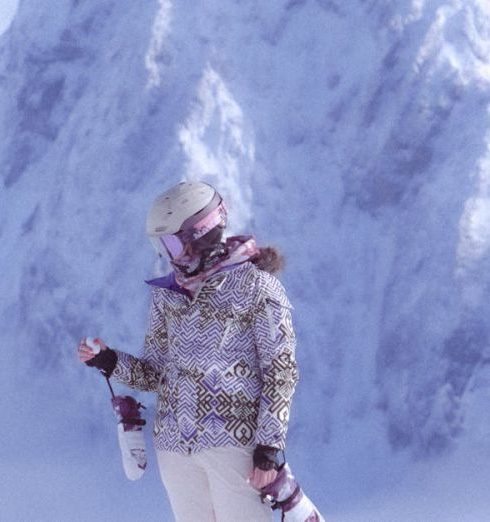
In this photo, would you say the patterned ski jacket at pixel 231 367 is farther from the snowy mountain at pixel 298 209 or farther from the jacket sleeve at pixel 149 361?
the snowy mountain at pixel 298 209

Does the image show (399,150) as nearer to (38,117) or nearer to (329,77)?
(329,77)

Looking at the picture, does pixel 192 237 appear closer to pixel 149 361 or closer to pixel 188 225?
pixel 188 225

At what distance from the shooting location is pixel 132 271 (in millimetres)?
7422

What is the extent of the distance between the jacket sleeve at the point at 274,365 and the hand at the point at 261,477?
64mm

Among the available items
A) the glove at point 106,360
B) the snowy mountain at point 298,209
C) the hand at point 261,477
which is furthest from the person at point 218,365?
the snowy mountain at point 298,209

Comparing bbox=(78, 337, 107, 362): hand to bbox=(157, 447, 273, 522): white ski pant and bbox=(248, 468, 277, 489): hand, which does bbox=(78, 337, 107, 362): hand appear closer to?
bbox=(157, 447, 273, 522): white ski pant

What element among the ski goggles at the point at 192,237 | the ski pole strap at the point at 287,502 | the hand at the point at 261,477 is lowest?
the ski pole strap at the point at 287,502

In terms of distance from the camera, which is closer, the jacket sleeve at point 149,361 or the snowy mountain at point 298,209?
the jacket sleeve at point 149,361

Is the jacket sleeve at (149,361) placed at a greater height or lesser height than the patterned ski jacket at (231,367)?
greater

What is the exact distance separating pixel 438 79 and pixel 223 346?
5.22 metres

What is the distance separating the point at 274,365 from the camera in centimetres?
277

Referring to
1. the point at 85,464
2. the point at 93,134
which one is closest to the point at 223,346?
the point at 85,464

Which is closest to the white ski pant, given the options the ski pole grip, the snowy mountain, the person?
the person

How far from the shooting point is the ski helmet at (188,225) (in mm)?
2848
